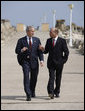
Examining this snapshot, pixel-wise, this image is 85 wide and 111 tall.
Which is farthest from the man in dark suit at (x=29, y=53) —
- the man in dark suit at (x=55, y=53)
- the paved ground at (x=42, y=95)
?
the paved ground at (x=42, y=95)

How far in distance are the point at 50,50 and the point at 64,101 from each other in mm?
1359

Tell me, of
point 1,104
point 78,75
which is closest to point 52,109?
point 1,104

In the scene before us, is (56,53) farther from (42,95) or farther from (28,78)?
(42,95)

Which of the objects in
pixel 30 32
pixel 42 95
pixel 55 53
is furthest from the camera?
pixel 42 95

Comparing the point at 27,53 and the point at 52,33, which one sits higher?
the point at 52,33

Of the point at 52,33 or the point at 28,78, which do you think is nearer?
the point at 28,78

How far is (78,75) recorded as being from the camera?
59.2 feet

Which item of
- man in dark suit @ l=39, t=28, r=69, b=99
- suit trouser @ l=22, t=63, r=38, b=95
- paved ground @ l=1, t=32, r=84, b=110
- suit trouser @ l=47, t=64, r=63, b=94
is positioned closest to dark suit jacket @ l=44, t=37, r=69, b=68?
man in dark suit @ l=39, t=28, r=69, b=99

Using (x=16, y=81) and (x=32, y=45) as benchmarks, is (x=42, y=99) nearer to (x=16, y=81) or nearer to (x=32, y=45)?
(x=32, y=45)

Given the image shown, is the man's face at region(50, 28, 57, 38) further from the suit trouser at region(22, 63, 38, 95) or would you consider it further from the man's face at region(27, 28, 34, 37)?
the suit trouser at region(22, 63, 38, 95)

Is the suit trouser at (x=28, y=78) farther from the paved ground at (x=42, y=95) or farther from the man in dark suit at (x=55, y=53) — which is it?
the man in dark suit at (x=55, y=53)

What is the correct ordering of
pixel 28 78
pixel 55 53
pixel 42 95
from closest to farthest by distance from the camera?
pixel 28 78 → pixel 55 53 → pixel 42 95

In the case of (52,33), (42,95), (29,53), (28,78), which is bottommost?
(42,95)

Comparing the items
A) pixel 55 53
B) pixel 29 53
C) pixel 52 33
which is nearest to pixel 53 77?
pixel 55 53
